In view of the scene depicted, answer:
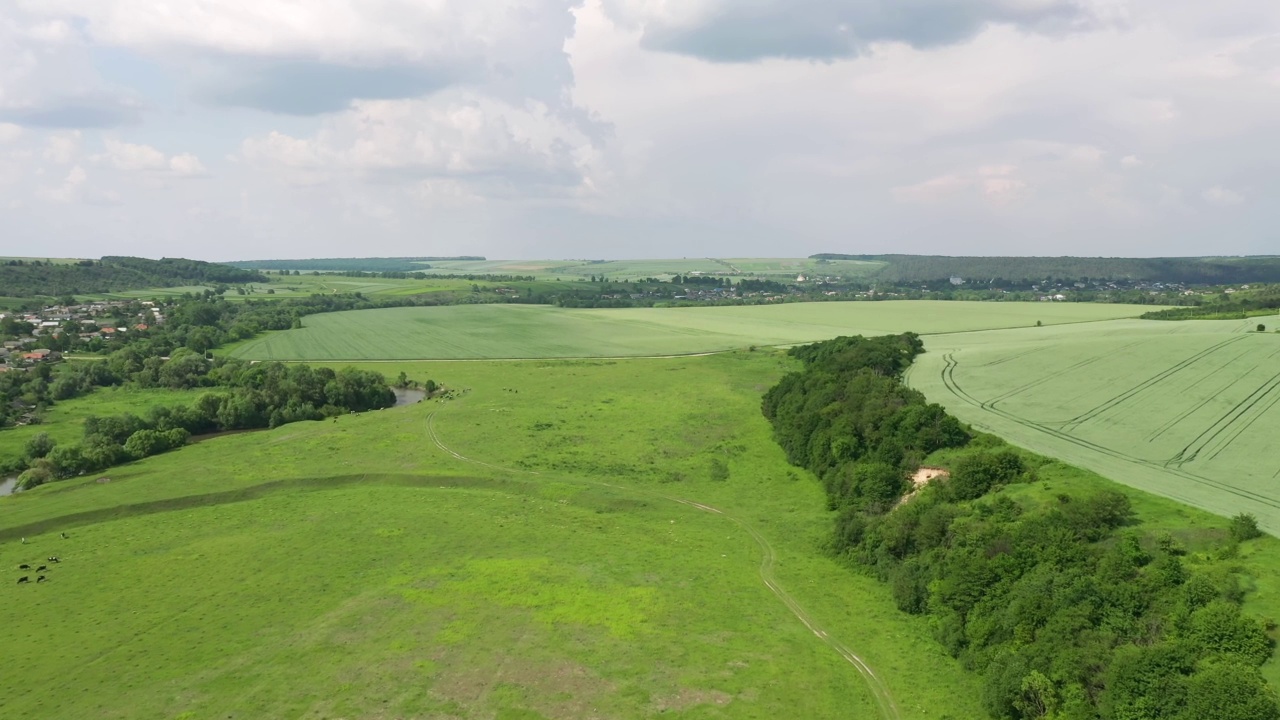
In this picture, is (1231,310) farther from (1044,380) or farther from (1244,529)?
(1244,529)

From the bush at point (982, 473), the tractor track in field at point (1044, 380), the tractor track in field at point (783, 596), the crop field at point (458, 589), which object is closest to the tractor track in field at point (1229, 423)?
the bush at point (982, 473)

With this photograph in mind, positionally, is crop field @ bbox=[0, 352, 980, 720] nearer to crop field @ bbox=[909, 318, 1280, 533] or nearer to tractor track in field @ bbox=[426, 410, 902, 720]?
tractor track in field @ bbox=[426, 410, 902, 720]

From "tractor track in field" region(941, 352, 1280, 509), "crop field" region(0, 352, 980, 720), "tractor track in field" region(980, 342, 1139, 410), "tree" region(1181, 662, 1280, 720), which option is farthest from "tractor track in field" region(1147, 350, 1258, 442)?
"tree" region(1181, 662, 1280, 720)

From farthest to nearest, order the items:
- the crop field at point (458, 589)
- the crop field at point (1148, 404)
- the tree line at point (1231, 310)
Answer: the tree line at point (1231, 310), the crop field at point (1148, 404), the crop field at point (458, 589)

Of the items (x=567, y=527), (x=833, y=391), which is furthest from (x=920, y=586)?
(x=833, y=391)

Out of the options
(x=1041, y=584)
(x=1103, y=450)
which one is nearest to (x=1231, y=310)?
(x=1103, y=450)

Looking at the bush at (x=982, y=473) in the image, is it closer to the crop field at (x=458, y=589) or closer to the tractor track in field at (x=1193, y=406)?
the crop field at (x=458, y=589)
